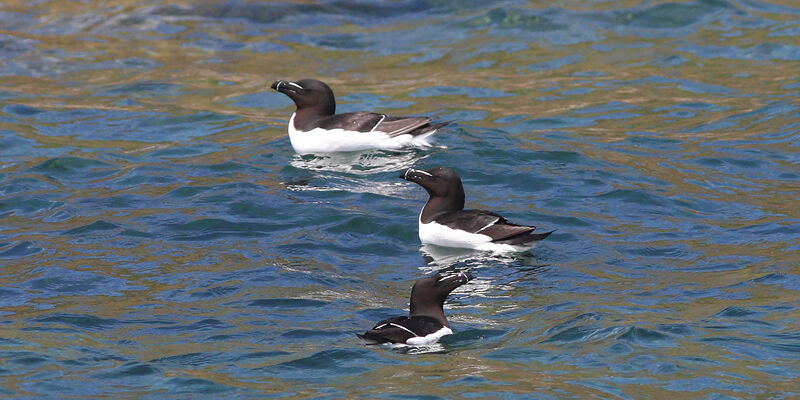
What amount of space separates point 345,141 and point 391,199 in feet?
6.93

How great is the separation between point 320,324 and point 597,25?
1315cm

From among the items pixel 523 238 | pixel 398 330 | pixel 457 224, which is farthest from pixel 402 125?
pixel 398 330

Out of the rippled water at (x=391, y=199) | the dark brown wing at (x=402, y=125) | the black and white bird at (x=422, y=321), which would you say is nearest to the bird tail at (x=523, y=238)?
the rippled water at (x=391, y=199)

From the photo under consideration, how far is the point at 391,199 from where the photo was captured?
13625 mm

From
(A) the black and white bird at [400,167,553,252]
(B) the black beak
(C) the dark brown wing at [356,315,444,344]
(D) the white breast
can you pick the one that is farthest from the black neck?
(B) the black beak

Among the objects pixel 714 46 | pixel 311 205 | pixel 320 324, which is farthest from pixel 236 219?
pixel 714 46

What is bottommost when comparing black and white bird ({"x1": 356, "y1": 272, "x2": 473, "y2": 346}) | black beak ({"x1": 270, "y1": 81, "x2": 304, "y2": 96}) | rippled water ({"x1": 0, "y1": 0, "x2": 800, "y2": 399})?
rippled water ({"x1": 0, "y1": 0, "x2": 800, "y2": 399})

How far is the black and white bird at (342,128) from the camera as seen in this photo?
15.3m

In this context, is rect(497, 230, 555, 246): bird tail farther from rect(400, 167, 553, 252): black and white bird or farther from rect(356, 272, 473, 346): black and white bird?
rect(356, 272, 473, 346): black and white bird

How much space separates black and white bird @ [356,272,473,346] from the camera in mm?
8680

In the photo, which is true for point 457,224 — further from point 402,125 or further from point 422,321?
point 402,125

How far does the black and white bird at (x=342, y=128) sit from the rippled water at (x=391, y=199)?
23 cm

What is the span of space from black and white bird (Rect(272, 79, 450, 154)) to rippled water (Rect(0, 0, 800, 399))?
0.23m

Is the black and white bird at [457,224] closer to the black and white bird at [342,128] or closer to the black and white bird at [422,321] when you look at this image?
the black and white bird at [422,321]
